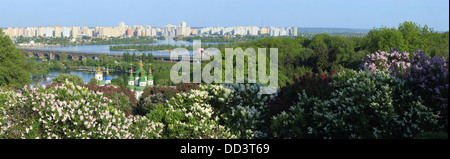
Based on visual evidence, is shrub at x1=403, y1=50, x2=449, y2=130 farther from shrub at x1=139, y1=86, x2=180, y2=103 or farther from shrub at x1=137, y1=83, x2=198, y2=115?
shrub at x1=139, y1=86, x2=180, y2=103

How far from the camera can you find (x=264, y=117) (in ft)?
24.6

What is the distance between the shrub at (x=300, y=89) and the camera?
7039 mm

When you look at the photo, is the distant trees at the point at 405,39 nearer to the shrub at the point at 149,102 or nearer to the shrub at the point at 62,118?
the shrub at the point at 149,102

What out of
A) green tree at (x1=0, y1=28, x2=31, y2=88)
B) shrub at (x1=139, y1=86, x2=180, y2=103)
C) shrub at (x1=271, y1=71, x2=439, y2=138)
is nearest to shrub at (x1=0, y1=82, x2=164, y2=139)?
shrub at (x1=271, y1=71, x2=439, y2=138)

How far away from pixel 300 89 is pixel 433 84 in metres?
2.03

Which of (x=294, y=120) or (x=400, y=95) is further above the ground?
(x=400, y=95)

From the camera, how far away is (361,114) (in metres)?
6.45

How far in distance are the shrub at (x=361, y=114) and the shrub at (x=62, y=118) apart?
246cm

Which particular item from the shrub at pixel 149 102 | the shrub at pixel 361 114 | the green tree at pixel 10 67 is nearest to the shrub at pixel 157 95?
the shrub at pixel 149 102

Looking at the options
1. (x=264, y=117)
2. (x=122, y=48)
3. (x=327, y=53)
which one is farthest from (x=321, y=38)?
(x=122, y=48)

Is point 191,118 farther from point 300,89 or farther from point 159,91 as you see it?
point 159,91

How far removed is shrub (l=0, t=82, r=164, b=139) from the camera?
21.7 ft
